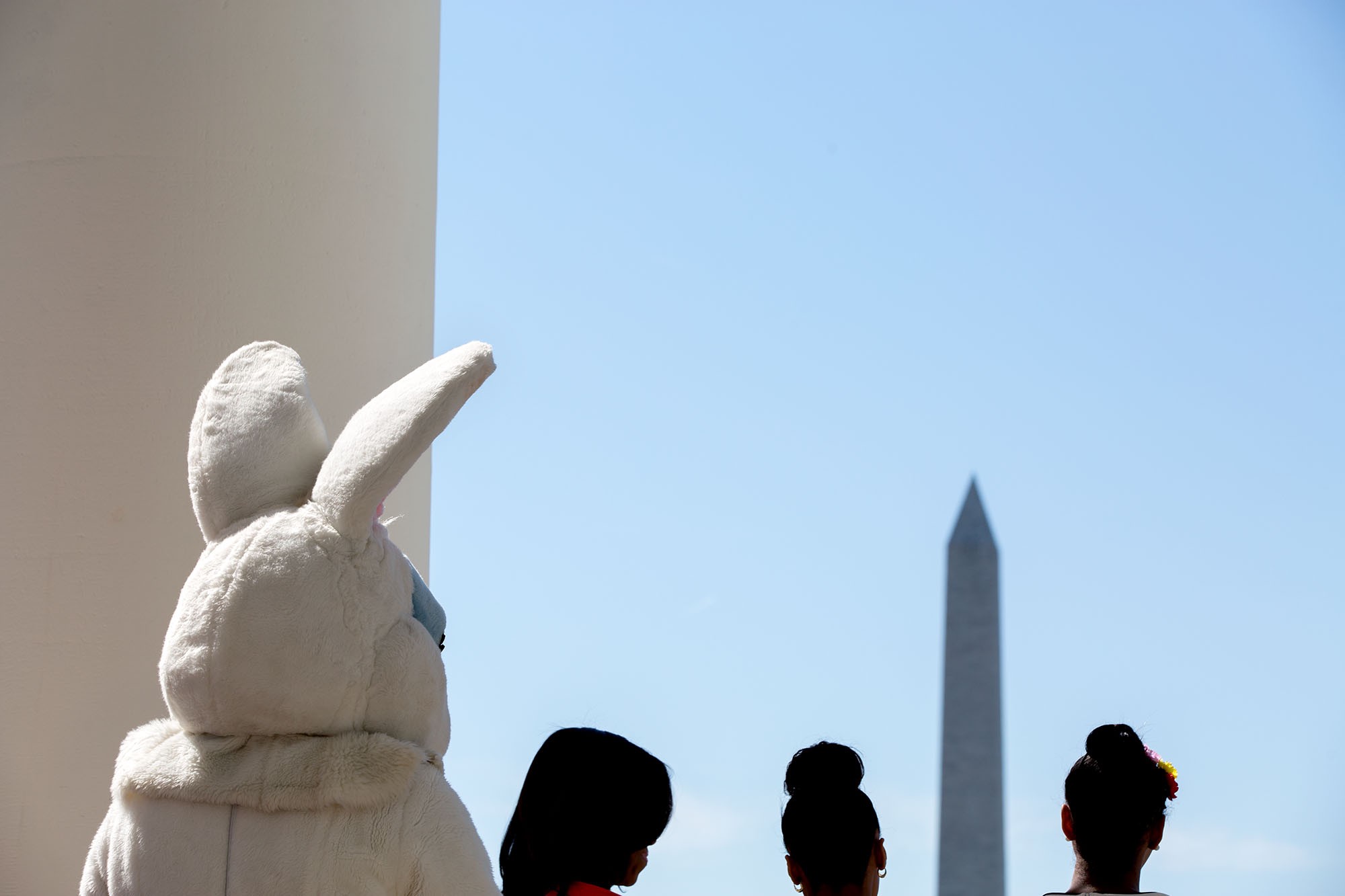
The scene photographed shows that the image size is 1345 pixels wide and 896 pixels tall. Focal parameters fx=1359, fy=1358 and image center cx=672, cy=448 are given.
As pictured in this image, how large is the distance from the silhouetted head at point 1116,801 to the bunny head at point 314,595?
92 cm

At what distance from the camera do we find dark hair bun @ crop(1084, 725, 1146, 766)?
6.46 feet

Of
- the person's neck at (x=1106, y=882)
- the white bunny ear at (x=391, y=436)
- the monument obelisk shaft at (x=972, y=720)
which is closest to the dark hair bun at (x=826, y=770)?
the person's neck at (x=1106, y=882)

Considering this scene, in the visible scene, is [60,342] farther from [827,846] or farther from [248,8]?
[827,846]

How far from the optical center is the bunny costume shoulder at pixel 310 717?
1.60 metres

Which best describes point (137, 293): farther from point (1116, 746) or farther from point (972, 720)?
point (972, 720)

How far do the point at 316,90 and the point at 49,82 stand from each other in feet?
1.74

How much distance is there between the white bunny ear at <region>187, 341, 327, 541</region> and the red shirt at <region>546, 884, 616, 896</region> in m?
0.61

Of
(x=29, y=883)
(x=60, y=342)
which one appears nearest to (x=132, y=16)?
(x=60, y=342)

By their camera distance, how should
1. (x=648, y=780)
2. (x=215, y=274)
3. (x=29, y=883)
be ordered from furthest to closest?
(x=215, y=274) < (x=29, y=883) < (x=648, y=780)

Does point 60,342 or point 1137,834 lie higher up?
point 60,342

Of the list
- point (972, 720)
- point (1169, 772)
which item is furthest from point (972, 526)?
point (1169, 772)

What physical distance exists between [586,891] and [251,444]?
2.33 ft

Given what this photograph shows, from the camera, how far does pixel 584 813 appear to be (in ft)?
5.62

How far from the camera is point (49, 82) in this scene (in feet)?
9.04
